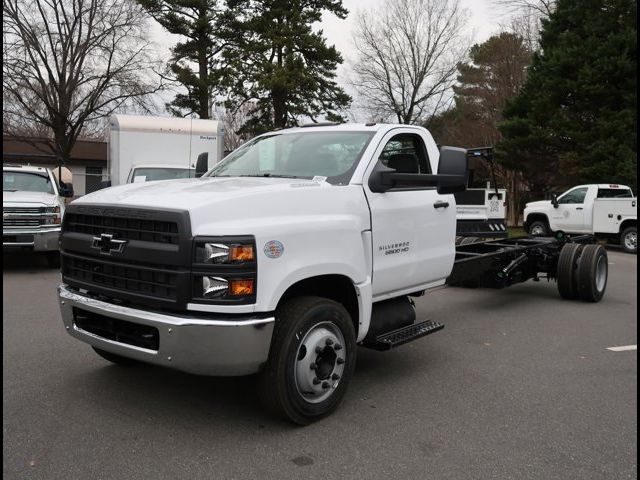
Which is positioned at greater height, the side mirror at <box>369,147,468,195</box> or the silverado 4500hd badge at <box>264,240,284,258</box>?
the side mirror at <box>369,147,468,195</box>

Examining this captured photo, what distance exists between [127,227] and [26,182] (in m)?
10.0

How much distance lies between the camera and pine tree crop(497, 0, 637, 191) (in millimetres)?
23062

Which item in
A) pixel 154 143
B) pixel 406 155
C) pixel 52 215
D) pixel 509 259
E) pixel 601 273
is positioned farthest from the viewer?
pixel 154 143

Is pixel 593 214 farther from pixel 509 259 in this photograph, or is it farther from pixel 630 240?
pixel 509 259

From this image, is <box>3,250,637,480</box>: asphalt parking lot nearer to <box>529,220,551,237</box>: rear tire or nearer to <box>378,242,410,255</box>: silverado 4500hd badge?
<box>378,242,410,255</box>: silverado 4500hd badge

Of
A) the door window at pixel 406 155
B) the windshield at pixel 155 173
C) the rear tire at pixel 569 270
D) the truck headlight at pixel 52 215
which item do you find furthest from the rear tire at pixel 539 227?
the door window at pixel 406 155

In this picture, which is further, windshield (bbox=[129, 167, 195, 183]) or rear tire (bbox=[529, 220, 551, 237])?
rear tire (bbox=[529, 220, 551, 237])

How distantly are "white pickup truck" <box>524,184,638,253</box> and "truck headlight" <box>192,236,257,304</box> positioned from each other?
52.5ft

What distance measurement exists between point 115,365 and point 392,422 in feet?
8.23

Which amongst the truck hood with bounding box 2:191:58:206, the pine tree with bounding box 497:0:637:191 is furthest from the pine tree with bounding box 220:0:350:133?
the truck hood with bounding box 2:191:58:206

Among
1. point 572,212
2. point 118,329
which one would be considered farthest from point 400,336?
point 572,212

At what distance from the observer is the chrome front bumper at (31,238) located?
34.7 ft

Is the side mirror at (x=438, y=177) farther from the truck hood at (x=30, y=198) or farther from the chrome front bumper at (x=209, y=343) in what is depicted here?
the truck hood at (x=30, y=198)

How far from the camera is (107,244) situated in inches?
148
